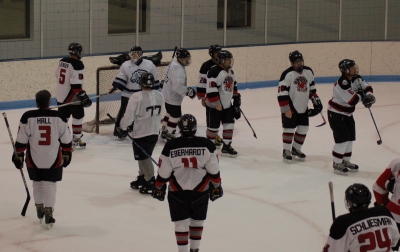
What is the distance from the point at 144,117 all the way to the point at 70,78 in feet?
6.79

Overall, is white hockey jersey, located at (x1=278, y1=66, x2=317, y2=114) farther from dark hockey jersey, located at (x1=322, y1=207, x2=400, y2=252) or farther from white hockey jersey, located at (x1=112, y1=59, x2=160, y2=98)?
dark hockey jersey, located at (x1=322, y1=207, x2=400, y2=252)

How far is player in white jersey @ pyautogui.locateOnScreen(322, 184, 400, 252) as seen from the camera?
384 centimetres

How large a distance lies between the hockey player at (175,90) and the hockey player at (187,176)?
3717 mm

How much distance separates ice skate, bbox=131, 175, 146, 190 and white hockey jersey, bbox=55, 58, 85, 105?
1714 mm

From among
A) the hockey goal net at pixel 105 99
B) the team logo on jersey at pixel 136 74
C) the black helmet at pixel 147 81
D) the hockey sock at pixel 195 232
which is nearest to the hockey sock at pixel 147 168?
the black helmet at pixel 147 81

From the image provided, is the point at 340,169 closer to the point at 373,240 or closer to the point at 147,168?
the point at 147,168

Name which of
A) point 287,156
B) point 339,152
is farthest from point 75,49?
point 339,152

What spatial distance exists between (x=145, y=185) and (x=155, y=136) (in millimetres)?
502

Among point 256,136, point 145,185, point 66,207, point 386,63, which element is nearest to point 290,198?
point 145,185

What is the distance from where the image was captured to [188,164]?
487 centimetres

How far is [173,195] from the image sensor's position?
4.98 metres

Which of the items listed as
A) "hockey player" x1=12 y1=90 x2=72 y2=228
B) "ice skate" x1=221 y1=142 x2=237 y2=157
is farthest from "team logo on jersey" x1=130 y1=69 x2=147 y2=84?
"hockey player" x1=12 y1=90 x2=72 y2=228

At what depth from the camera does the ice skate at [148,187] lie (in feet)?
22.6

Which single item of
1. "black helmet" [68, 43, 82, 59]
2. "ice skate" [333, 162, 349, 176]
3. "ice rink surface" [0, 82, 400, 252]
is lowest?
"ice rink surface" [0, 82, 400, 252]
